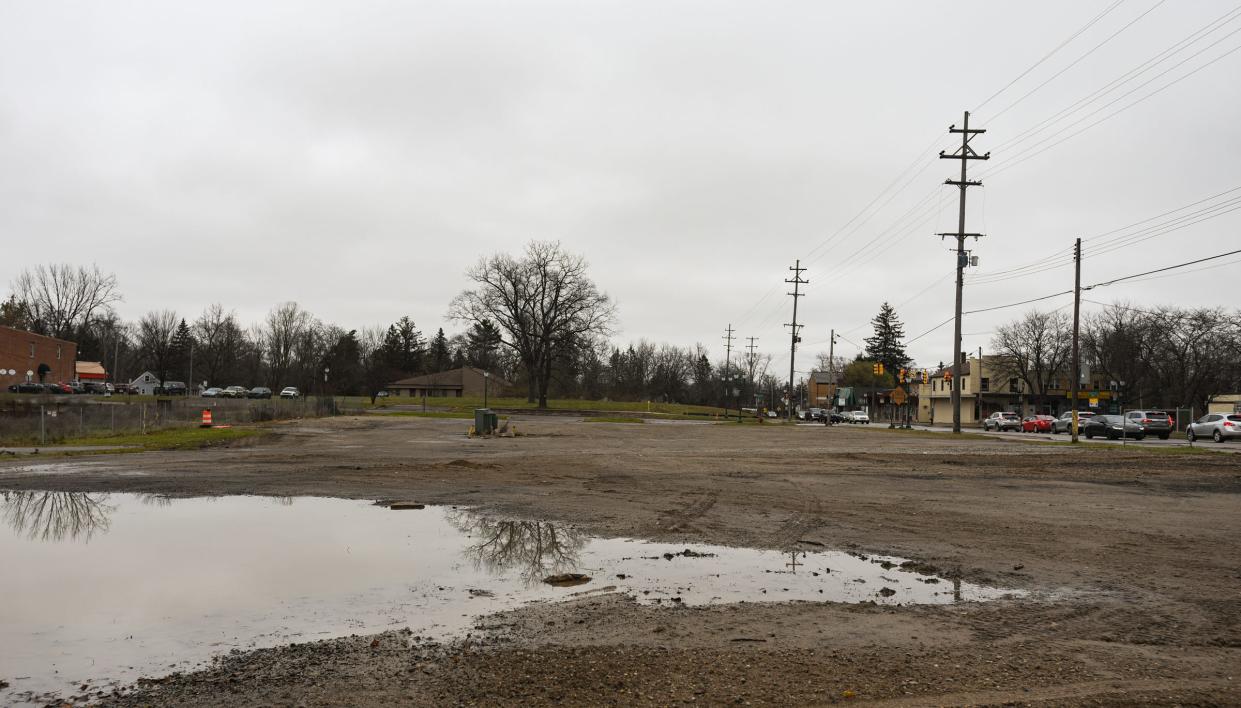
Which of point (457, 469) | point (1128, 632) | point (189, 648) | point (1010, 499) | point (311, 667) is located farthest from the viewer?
point (457, 469)

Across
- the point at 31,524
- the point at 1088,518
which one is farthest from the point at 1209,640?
the point at 31,524

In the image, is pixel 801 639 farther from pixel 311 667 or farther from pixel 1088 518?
pixel 1088 518

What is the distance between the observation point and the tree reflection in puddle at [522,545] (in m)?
9.37

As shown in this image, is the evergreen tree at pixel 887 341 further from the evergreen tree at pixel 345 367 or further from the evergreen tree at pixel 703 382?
the evergreen tree at pixel 345 367

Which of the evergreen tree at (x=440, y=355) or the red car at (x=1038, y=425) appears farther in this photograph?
the evergreen tree at (x=440, y=355)

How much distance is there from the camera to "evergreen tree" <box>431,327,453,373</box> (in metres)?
154

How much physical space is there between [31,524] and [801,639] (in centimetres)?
1165

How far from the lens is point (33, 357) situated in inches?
3634

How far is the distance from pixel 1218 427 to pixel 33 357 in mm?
109815

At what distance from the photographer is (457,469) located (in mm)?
21188

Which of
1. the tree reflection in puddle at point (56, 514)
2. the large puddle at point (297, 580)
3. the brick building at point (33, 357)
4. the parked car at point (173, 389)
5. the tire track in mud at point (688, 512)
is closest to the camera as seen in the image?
the large puddle at point (297, 580)

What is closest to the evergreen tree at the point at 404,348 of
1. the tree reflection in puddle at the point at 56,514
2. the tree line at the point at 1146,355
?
the tree line at the point at 1146,355

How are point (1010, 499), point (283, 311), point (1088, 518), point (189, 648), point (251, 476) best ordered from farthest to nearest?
point (283, 311) → point (251, 476) → point (1010, 499) → point (1088, 518) → point (189, 648)

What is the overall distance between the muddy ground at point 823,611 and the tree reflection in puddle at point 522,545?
2.61 feet
